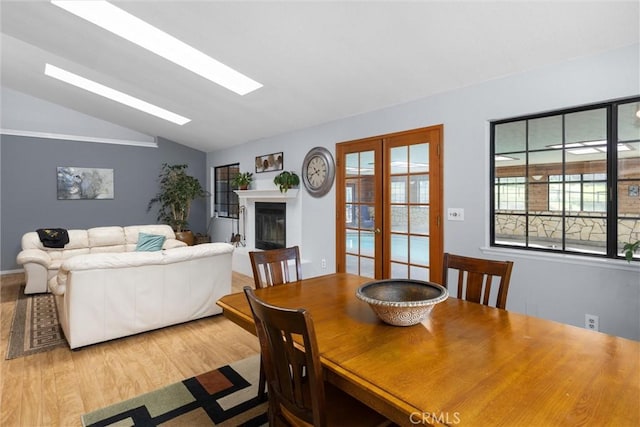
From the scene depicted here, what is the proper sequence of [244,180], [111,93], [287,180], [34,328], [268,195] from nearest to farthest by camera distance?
[34,328] → [287,180] → [111,93] → [268,195] → [244,180]

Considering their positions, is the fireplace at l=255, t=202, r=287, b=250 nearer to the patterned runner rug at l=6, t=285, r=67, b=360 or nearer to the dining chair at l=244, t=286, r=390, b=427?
the patterned runner rug at l=6, t=285, r=67, b=360

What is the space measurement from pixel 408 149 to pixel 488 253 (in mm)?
1356

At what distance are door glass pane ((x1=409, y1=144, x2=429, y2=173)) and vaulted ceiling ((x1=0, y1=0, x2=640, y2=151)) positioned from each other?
1.74 ft

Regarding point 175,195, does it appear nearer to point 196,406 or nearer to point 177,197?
point 177,197

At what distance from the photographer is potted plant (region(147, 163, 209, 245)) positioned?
7.17m

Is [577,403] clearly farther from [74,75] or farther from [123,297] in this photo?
[74,75]

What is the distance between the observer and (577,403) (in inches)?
35.4

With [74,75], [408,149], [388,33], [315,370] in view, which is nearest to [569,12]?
[388,33]

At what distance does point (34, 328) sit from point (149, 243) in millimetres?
1899

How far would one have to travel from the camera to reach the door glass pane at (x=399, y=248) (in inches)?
149

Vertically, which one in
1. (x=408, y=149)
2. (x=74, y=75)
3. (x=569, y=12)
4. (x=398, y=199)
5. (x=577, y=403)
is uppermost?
(x=74, y=75)

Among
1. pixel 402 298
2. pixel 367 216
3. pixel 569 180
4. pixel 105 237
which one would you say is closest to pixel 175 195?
pixel 105 237

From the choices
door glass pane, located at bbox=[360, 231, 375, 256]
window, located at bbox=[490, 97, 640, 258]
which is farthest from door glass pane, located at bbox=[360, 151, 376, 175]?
window, located at bbox=[490, 97, 640, 258]

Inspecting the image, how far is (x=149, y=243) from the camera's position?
516 cm
